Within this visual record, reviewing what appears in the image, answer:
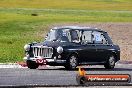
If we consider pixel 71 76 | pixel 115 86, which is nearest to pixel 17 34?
pixel 71 76

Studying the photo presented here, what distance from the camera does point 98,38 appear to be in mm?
28031

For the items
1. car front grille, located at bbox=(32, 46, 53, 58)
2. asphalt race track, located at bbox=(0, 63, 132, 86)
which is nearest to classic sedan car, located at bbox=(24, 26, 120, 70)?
car front grille, located at bbox=(32, 46, 53, 58)

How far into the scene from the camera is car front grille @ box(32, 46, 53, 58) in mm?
26219

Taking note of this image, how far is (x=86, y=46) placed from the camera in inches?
1072

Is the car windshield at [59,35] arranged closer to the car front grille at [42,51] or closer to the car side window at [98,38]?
the car front grille at [42,51]

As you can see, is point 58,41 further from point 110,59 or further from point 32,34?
point 32,34

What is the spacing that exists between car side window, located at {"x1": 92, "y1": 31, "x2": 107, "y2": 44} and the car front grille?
2.35 metres

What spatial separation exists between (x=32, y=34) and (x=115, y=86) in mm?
31683

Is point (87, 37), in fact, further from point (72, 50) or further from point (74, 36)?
point (72, 50)

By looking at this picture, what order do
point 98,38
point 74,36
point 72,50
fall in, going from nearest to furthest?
point 72,50 → point 74,36 → point 98,38

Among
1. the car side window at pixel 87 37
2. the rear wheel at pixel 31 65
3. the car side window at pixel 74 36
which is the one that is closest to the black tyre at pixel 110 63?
the car side window at pixel 87 37

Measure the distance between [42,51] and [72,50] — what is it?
3.71ft

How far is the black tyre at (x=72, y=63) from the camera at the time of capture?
25.9 m

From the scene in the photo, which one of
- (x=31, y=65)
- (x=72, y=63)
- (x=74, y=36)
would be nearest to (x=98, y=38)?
(x=74, y=36)
